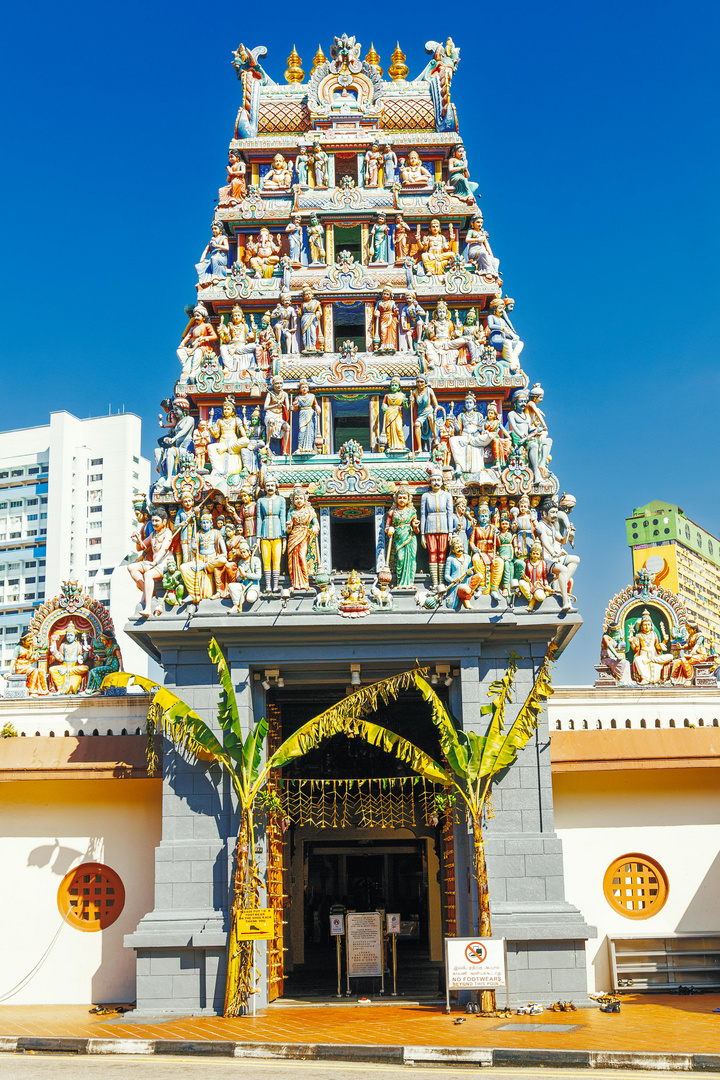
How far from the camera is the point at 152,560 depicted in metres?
16.5

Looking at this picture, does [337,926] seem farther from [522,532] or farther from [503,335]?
[503,335]

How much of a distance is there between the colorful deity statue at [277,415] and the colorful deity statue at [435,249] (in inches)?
156

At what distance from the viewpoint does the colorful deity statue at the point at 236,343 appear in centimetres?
1834

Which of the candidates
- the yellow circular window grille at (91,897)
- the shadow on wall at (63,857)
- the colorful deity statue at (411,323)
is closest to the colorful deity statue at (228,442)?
the colorful deity statue at (411,323)

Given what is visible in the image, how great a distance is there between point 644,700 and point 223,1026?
8.66 m

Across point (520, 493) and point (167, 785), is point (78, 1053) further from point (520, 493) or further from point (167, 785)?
point (520, 493)

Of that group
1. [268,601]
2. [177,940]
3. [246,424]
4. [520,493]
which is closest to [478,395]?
[520,493]

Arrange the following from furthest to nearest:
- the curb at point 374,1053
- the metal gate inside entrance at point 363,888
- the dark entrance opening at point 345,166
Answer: the metal gate inside entrance at point 363,888, the dark entrance opening at point 345,166, the curb at point 374,1053

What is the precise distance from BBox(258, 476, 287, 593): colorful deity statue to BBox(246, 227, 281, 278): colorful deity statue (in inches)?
196

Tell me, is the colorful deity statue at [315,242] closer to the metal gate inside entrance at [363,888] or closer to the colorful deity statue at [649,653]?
the colorful deity statue at [649,653]

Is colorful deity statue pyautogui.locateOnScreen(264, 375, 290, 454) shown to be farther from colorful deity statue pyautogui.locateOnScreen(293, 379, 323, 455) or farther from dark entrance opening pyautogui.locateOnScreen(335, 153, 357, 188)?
dark entrance opening pyautogui.locateOnScreen(335, 153, 357, 188)

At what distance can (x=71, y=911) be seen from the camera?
1666cm

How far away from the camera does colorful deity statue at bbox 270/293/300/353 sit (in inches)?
722

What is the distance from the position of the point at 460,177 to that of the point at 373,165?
1724 millimetres
